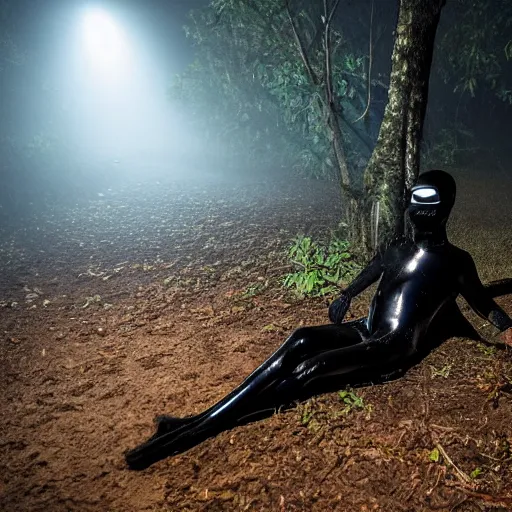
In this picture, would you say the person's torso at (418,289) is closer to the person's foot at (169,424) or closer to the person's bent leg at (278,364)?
the person's bent leg at (278,364)

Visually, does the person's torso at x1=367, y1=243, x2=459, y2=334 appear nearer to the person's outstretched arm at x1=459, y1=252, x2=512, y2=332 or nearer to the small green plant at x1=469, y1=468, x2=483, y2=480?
the person's outstretched arm at x1=459, y1=252, x2=512, y2=332

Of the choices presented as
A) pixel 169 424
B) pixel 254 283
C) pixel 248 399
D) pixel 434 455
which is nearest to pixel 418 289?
pixel 434 455

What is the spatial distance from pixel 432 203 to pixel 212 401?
213 cm

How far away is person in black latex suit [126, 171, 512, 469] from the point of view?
2604 mm

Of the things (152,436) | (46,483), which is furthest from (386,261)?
(46,483)

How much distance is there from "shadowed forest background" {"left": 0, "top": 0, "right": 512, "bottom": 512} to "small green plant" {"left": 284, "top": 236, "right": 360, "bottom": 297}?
Result: 0.09 ft

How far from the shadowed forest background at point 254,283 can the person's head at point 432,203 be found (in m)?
1.14

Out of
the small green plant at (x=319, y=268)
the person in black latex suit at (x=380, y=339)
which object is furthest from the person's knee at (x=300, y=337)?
the small green plant at (x=319, y=268)

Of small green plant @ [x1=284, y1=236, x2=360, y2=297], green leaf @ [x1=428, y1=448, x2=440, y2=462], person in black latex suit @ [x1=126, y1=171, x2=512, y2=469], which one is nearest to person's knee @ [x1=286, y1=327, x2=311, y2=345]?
person in black latex suit @ [x1=126, y1=171, x2=512, y2=469]

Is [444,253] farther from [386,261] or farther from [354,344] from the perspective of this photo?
[354,344]

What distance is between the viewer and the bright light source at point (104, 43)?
2256cm

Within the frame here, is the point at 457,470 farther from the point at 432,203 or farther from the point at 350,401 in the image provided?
the point at 432,203

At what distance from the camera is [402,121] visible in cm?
462

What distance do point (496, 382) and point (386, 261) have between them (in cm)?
114
